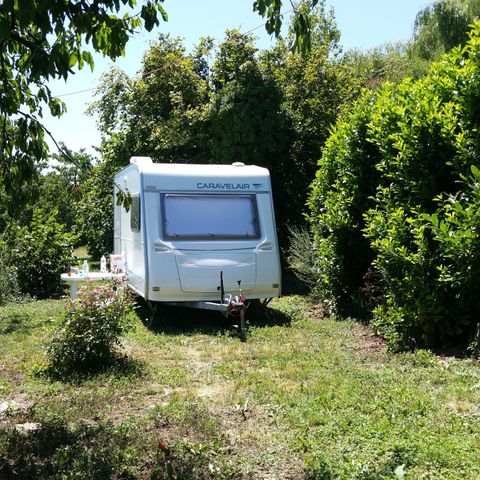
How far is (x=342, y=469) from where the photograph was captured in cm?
365

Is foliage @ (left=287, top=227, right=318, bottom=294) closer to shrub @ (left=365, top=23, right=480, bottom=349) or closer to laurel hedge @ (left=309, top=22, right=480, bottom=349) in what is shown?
laurel hedge @ (left=309, top=22, right=480, bottom=349)

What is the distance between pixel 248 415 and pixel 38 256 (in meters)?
9.28

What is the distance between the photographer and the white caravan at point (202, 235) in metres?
8.67

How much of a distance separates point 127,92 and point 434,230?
12.1 meters

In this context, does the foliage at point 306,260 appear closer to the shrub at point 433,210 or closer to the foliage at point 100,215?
the shrub at point 433,210

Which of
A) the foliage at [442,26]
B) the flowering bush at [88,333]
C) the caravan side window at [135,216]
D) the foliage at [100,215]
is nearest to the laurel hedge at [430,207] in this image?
the flowering bush at [88,333]

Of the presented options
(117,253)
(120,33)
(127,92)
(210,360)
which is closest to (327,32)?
(127,92)

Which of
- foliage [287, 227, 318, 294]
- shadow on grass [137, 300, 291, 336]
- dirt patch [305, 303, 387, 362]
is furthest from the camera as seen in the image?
foliage [287, 227, 318, 294]

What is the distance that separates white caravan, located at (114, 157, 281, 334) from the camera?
867 centimetres

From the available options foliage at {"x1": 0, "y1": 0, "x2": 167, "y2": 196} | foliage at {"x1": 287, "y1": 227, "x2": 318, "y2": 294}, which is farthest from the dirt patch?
foliage at {"x1": 0, "y1": 0, "x2": 167, "y2": 196}

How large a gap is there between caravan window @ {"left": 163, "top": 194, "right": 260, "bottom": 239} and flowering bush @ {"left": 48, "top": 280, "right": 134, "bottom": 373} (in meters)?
2.74

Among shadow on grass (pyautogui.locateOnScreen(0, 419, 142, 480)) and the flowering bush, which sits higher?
the flowering bush

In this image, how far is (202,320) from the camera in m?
9.48

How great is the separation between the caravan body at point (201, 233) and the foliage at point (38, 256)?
13.2ft
